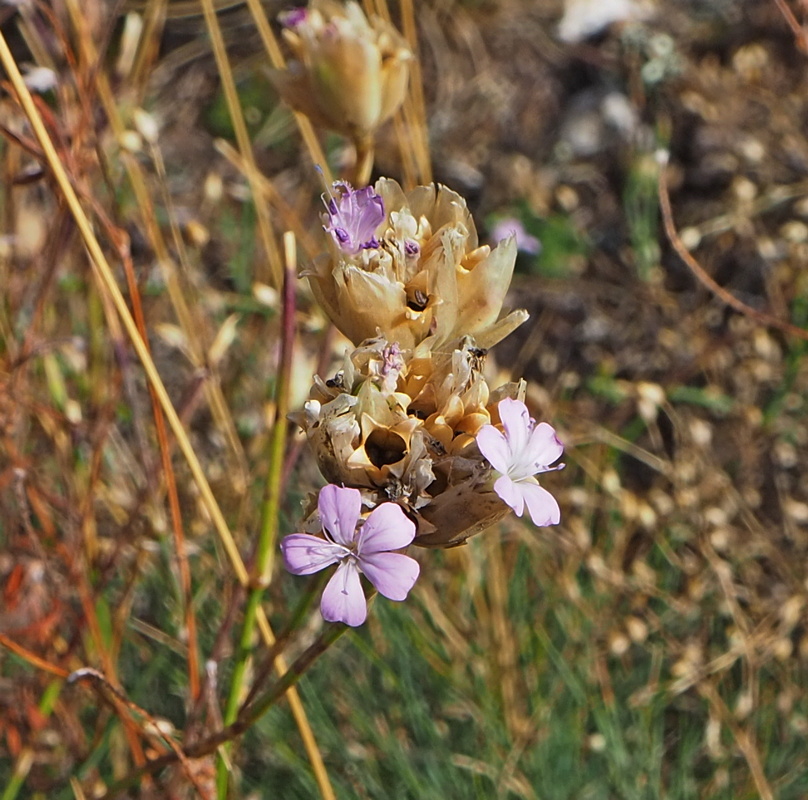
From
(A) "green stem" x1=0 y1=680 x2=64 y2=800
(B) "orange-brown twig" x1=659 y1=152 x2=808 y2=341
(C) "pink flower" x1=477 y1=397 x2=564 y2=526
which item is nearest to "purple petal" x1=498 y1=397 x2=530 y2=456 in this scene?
(C) "pink flower" x1=477 y1=397 x2=564 y2=526

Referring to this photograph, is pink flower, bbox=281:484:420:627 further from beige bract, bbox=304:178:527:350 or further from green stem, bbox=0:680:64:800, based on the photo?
green stem, bbox=0:680:64:800

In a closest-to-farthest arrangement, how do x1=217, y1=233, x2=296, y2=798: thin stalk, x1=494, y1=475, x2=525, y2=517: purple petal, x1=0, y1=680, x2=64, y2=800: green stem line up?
x1=494, y1=475, x2=525, y2=517: purple petal < x1=217, y1=233, x2=296, y2=798: thin stalk < x1=0, y1=680, x2=64, y2=800: green stem

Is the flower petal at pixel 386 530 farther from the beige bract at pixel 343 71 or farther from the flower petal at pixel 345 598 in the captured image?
the beige bract at pixel 343 71

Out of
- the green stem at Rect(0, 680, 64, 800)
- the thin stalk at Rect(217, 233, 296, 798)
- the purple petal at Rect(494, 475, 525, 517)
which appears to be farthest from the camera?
the green stem at Rect(0, 680, 64, 800)

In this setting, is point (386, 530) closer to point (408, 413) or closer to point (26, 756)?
point (408, 413)

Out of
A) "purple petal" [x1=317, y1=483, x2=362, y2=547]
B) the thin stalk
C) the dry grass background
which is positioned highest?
"purple petal" [x1=317, y1=483, x2=362, y2=547]

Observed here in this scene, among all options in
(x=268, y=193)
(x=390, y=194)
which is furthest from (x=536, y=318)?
(x=390, y=194)

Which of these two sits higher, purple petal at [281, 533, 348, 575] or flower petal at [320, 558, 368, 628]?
purple petal at [281, 533, 348, 575]

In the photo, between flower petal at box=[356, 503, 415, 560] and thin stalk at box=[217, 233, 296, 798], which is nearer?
flower petal at box=[356, 503, 415, 560]

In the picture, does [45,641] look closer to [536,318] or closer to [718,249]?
[536,318]
